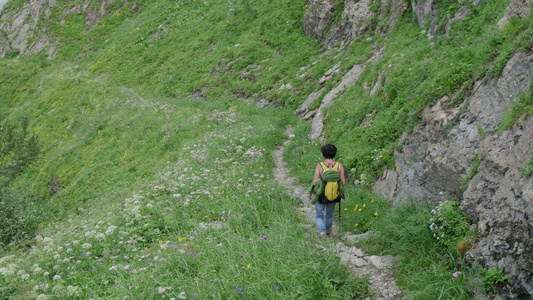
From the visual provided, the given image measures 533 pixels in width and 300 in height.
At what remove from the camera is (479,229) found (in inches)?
186

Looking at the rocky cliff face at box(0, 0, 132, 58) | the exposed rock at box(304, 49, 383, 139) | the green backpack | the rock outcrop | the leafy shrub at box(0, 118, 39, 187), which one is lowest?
the exposed rock at box(304, 49, 383, 139)

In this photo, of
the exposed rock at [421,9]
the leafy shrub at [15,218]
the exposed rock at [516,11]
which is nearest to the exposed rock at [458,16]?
the exposed rock at [421,9]

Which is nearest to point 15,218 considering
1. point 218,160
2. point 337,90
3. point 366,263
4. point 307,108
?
point 218,160

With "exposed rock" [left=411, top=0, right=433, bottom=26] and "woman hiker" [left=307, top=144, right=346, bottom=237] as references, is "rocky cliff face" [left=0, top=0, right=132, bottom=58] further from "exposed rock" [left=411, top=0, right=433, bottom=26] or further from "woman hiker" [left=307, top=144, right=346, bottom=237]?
"woman hiker" [left=307, top=144, right=346, bottom=237]

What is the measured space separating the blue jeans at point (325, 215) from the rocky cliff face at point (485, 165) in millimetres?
1327

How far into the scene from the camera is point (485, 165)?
5.16 metres

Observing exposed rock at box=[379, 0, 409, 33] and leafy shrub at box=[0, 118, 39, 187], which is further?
leafy shrub at box=[0, 118, 39, 187]

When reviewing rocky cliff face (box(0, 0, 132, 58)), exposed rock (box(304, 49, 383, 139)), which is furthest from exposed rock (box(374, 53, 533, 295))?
Result: rocky cliff face (box(0, 0, 132, 58))

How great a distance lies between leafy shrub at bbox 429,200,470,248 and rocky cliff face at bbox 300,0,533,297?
0.15 m

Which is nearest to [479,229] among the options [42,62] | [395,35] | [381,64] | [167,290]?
[167,290]

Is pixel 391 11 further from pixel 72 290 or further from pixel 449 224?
pixel 72 290

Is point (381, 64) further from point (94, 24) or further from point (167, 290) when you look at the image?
point (94, 24)

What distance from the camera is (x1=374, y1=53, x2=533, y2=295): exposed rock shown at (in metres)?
4.16

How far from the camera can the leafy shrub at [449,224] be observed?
5.02m
